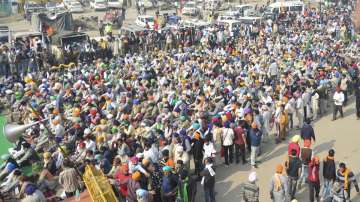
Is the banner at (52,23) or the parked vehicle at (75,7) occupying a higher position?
the parked vehicle at (75,7)

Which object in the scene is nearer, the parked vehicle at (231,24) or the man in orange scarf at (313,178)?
the man in orange scarf at (313,178)

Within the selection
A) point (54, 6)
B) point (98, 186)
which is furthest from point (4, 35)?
point (98, 186)

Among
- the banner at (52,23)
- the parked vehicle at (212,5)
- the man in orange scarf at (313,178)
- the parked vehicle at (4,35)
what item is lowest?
the man in orange scarf at (313,178)

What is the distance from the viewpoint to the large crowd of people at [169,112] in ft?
32.7

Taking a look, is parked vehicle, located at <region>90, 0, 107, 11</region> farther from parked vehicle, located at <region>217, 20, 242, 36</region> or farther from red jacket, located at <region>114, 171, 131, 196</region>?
red jacket, located at <region>114, 171, 131, 196</region>

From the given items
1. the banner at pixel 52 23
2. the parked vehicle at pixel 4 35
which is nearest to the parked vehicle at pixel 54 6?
the parked vehicle at pixel 4 35

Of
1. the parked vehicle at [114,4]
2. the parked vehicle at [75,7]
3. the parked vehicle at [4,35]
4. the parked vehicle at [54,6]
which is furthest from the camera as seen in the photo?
the parked vehicle at [114,4]

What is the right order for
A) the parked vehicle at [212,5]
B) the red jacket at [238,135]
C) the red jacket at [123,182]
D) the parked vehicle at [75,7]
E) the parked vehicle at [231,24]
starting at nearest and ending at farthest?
1. the red jacket at [123,182]
2. the red jacket at [238,135]
3. the parked vehicle at [231,24]
4. the parked vehicle at [212,5]
5. the parked vehicle at [75,7]

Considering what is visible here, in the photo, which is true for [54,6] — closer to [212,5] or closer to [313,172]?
[212,5]

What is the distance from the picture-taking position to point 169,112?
13688 millimetres

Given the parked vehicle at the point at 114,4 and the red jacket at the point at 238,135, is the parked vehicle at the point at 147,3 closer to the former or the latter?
the parked vehicle at the point at 114,4

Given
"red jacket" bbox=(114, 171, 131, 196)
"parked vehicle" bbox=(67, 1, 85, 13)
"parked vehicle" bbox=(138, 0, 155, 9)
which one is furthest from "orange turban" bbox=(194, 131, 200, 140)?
"parked vehicle" bbox=(138, 0, 155, 9)

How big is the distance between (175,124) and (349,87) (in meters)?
8.00

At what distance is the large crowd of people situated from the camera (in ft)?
32.7
